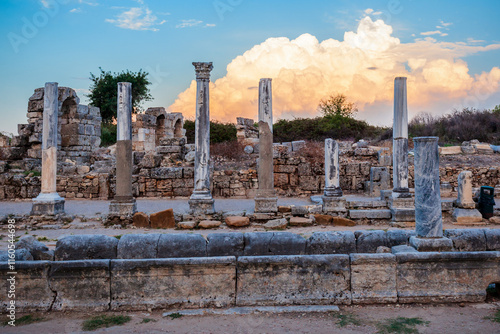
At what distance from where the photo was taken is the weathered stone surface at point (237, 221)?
10281 millimetres

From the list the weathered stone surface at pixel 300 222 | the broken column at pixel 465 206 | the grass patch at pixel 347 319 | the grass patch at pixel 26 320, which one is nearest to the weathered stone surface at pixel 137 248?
the grass patch at pixel 26 320

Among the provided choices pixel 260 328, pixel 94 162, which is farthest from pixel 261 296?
pixel 94 162

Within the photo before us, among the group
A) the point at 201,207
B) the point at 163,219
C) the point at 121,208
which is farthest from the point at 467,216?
the point at 121,208

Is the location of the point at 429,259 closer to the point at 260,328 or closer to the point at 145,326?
the point at 260,328

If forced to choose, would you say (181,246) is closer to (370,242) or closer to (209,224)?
(370,242)

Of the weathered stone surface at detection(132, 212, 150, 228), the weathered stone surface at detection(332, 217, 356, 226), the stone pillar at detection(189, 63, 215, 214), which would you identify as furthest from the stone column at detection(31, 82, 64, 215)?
the weathered stone surface at detection(332, 217, 356, 226)

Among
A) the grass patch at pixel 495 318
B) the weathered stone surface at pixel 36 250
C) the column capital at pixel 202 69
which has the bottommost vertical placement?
the grass patch at pixel 495 318

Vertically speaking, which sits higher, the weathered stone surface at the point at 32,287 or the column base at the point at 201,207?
the column base at the point at 201,207

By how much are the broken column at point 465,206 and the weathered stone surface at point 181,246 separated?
27.9 feet

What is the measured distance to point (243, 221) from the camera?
10.3m

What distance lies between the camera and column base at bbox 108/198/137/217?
10492 millimetres

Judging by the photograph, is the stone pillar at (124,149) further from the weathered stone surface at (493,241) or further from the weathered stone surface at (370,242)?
the weathered stone surface at (493,241)

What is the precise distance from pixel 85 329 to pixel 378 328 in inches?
125

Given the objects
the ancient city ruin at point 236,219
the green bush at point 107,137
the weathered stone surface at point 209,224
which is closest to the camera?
the ancient city ruin at point 236,219
